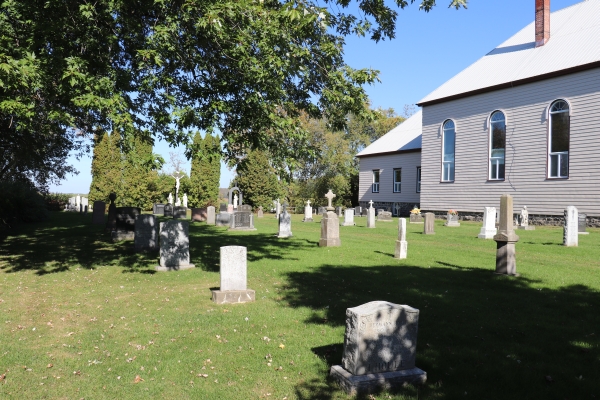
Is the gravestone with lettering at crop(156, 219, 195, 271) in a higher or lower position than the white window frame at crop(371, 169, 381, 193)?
lower

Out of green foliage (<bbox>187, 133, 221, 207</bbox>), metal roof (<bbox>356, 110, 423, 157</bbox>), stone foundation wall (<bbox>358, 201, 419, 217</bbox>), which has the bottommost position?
stone foundation wall (<bbox>358, 201, 419, 217</bbox>)

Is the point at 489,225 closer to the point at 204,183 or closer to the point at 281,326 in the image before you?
the point at 281,326

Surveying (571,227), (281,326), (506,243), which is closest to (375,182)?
(571,227)

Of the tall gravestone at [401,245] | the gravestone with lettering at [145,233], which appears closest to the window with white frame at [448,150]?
the tall gravestone at [401,245]

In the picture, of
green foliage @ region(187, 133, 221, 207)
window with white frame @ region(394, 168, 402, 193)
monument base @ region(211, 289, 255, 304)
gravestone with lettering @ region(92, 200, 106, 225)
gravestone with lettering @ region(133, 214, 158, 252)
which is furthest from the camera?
green foliage @ region(187, 133, 221, 207)

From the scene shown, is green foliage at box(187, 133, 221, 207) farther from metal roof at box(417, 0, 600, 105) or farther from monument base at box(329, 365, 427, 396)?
monument base at box(329, 365, 427, 396)

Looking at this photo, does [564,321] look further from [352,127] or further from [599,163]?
[352,127]

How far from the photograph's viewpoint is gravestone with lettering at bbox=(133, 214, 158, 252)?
46.3 ft

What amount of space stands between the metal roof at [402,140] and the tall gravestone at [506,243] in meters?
27.0

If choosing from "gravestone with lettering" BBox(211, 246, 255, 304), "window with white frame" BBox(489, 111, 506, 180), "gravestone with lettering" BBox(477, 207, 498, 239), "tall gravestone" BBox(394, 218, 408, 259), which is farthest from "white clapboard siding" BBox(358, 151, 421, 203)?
"gravestone with lettering" BBox(211, 246, 255, 304)

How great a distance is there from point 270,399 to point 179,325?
2.83 metres

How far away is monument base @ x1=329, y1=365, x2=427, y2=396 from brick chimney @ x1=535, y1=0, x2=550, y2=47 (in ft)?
89.0

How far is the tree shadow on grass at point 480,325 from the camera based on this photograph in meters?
4.43

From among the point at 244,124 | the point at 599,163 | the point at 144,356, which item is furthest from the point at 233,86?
the point at 599,163
